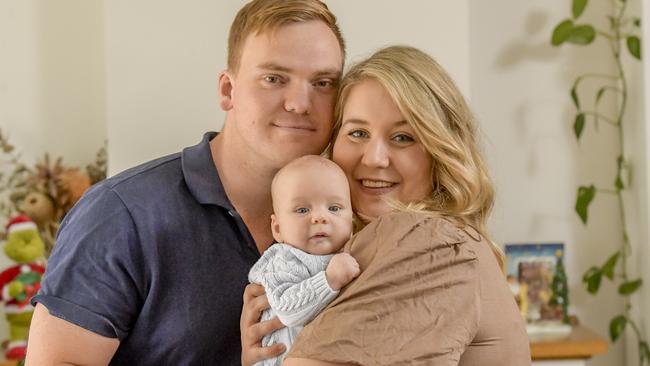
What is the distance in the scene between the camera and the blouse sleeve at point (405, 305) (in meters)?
1.46

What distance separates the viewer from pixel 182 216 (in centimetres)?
204

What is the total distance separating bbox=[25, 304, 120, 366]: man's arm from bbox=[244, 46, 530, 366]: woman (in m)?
0.55

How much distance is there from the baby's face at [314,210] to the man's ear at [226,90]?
519 millimetres

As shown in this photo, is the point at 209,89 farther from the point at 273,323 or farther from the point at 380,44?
the point at 273,323

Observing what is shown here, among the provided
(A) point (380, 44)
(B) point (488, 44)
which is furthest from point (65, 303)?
(B) point (488, 44)

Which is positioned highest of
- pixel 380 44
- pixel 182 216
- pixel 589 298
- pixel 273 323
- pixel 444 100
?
pixel 380 44

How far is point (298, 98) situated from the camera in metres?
2.02

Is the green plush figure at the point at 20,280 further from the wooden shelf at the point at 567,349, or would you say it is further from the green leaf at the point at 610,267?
the green leaf at the point at 610,267

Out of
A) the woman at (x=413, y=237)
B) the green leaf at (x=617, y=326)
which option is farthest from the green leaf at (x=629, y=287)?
the woman at (x=413, y=237)

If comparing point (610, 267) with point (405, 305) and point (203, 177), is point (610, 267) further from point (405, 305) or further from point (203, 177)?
point (405, 305)

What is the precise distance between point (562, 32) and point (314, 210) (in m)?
2.08

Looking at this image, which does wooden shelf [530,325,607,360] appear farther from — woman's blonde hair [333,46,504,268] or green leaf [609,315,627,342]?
→ woman's blonde hair [333,46,504,268]

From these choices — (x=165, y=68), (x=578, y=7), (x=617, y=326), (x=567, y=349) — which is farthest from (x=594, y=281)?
(x=165, y=68)

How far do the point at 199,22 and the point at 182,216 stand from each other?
1.20 meters
